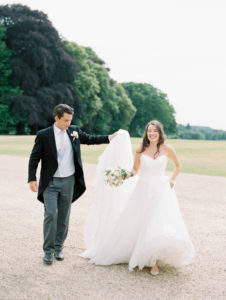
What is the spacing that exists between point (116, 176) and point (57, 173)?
782 mm

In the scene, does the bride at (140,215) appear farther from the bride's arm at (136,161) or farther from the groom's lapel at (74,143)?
the groom's lapel at (74,143)

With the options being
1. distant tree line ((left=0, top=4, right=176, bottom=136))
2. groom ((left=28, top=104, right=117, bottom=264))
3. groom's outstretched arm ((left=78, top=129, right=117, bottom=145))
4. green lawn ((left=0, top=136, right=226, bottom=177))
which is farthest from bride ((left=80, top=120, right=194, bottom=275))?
distant tree line ((left=0, top=4, right=176, bottom=136))

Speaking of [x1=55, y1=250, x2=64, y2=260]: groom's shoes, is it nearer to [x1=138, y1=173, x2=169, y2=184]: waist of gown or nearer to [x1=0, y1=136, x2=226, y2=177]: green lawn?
[x1=138, y1=173, x2=169, y2=184]: waist of gown

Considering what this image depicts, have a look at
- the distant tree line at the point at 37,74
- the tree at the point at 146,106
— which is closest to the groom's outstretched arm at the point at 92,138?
the distant tree line at the point at 37,74

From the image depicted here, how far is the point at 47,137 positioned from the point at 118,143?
0.98m

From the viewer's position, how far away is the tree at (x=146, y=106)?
69.7 metres

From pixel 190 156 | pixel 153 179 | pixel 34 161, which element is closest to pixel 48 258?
pixel 34 161

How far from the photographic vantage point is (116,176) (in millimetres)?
4539

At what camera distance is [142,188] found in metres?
4.51

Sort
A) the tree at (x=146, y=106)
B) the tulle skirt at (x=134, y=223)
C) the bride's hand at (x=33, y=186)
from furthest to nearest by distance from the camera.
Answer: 1. the tree at (x=146, y=106)
2. the bride's hand at (x=33, y=186)
3. the tulle skirt at (x=134, y=223)

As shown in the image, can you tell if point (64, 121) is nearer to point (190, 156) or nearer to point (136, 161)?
point (136, 161)

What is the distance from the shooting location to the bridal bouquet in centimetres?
449

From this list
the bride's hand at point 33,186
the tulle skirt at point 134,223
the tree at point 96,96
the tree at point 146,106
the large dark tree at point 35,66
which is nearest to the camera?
the tulle skirt at point 134,223

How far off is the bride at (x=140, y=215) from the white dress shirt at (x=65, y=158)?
18.8 inches
